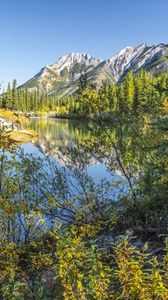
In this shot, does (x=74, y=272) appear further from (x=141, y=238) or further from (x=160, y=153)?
(x=141, y=238)

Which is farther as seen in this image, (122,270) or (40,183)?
(40,183)

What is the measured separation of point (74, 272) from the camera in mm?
3885

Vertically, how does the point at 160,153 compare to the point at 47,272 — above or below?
above

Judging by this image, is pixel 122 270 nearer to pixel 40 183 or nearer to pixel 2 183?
pixel 2 183

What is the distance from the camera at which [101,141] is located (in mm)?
12375

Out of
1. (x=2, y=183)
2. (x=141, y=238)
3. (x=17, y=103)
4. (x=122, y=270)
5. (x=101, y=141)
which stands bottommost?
(x=122, y=270)

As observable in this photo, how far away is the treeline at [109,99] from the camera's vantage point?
11969 mm

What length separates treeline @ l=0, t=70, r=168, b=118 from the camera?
12.0 meters

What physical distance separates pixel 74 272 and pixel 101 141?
28.6 ft

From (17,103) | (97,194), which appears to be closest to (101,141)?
(97,194)

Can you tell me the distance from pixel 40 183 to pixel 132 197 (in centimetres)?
345

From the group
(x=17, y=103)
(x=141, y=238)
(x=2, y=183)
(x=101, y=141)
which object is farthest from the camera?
(x=17, y=103)

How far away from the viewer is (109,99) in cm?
1115

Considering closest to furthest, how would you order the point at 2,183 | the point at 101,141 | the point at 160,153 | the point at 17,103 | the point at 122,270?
the point at 122,270 → the point at 2,183 → the point at 160,153 → the point at 101,141 → the point at 17,103
